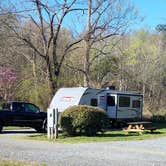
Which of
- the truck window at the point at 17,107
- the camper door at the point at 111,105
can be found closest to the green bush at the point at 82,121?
the truck window at the point at 17,107

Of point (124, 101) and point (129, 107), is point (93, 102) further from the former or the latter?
point (129, 107)

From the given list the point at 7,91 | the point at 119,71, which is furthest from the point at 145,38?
the point at 7,91

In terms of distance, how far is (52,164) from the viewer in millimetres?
12453

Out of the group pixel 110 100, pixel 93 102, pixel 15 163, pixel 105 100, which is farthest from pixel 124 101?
pixel 15 163

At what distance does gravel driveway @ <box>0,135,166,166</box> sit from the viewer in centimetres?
1302

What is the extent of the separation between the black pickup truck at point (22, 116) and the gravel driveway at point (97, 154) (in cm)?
968

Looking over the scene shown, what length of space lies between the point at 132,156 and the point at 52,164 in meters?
3.13

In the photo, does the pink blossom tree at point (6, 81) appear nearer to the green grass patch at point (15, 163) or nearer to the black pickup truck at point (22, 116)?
the black pickup truck at point (22, 116)

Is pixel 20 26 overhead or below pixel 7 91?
overhead

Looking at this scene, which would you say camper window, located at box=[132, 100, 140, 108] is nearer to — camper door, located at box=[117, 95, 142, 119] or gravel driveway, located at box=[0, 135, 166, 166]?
camper door, located at box=[117, 95, 142, 119]

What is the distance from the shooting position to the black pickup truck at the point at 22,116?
91.5 ft

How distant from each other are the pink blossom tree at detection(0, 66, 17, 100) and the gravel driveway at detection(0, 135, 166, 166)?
99.4 feet

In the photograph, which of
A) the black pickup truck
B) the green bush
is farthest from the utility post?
the black pickup truck

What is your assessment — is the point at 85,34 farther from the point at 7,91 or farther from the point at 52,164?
the point at 52,164
